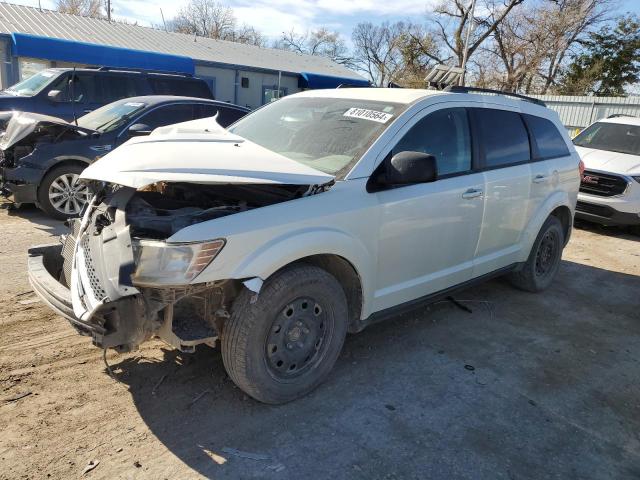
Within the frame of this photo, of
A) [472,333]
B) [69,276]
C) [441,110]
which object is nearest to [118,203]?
[69,276]

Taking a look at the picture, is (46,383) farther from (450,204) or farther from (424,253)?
(450,204)

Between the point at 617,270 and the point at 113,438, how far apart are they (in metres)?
6.47

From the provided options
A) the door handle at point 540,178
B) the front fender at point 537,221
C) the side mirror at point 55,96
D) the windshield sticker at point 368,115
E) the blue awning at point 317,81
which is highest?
the blue awning at point 317,81

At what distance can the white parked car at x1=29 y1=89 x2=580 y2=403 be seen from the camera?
8.79 ft

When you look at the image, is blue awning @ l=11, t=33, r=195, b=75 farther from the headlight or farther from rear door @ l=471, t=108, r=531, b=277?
the headlight

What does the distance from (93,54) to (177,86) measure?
9618 mm

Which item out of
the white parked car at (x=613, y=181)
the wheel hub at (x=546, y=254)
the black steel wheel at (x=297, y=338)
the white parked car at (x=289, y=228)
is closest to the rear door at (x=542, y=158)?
the white parked car at (x=289, y=228)

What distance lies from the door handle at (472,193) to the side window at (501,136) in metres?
0.30

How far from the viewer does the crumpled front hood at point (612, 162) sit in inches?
341

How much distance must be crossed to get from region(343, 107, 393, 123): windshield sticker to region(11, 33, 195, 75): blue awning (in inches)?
663

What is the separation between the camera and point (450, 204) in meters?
3.91

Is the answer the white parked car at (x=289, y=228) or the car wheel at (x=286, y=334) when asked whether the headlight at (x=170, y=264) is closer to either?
the white parked car at (x=289, y=228)

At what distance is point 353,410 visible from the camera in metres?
3.19

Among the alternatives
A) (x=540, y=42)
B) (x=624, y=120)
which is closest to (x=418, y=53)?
(x=540, y=42)
